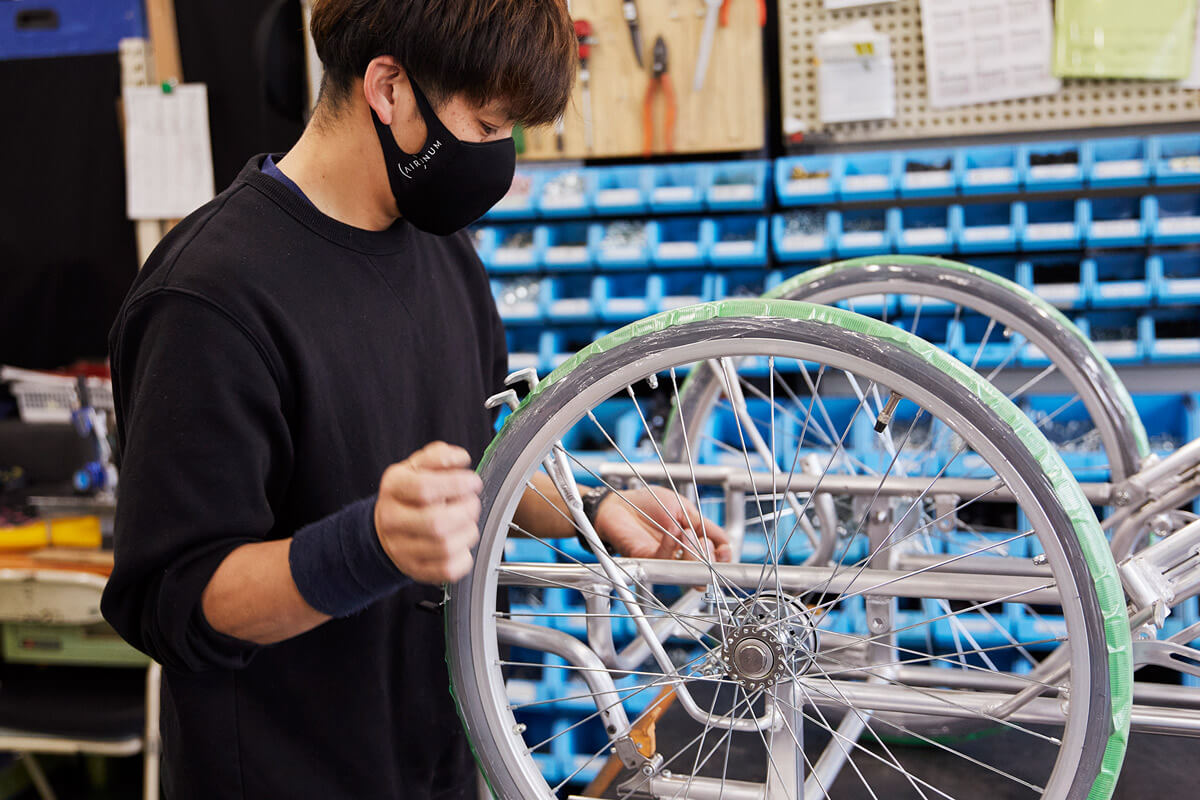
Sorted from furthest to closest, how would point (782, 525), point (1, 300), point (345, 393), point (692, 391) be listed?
point (1, 300) < point (782, 525) < point (692, 391) < point (345, 393)

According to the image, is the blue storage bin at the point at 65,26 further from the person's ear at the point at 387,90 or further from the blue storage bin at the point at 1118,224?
the blue storage bin at the point at 1118,224

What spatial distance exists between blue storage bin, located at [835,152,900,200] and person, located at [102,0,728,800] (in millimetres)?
1097

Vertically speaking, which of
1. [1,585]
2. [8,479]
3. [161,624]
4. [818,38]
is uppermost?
[818,38]

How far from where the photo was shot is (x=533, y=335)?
7.06ft

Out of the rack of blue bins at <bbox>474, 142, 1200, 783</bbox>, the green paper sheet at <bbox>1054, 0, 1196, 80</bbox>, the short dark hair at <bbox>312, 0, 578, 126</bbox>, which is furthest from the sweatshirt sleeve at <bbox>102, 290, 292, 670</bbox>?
the green paper sheet at <bbox>1054, 0, 1196, 80</bbox>

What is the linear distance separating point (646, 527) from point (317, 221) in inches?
17.0

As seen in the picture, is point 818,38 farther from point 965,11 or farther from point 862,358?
point 862,358

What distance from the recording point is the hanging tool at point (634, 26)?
1.95 meters

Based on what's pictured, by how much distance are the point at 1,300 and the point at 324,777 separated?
2.15 meters

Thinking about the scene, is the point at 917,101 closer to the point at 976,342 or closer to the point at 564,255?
the point at 976,342

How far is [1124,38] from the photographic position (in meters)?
1.80

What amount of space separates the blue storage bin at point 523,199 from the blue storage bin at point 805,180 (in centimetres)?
50

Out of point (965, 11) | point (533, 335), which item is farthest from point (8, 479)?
point (965, 11)

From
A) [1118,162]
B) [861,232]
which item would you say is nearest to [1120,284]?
[1118,162]
